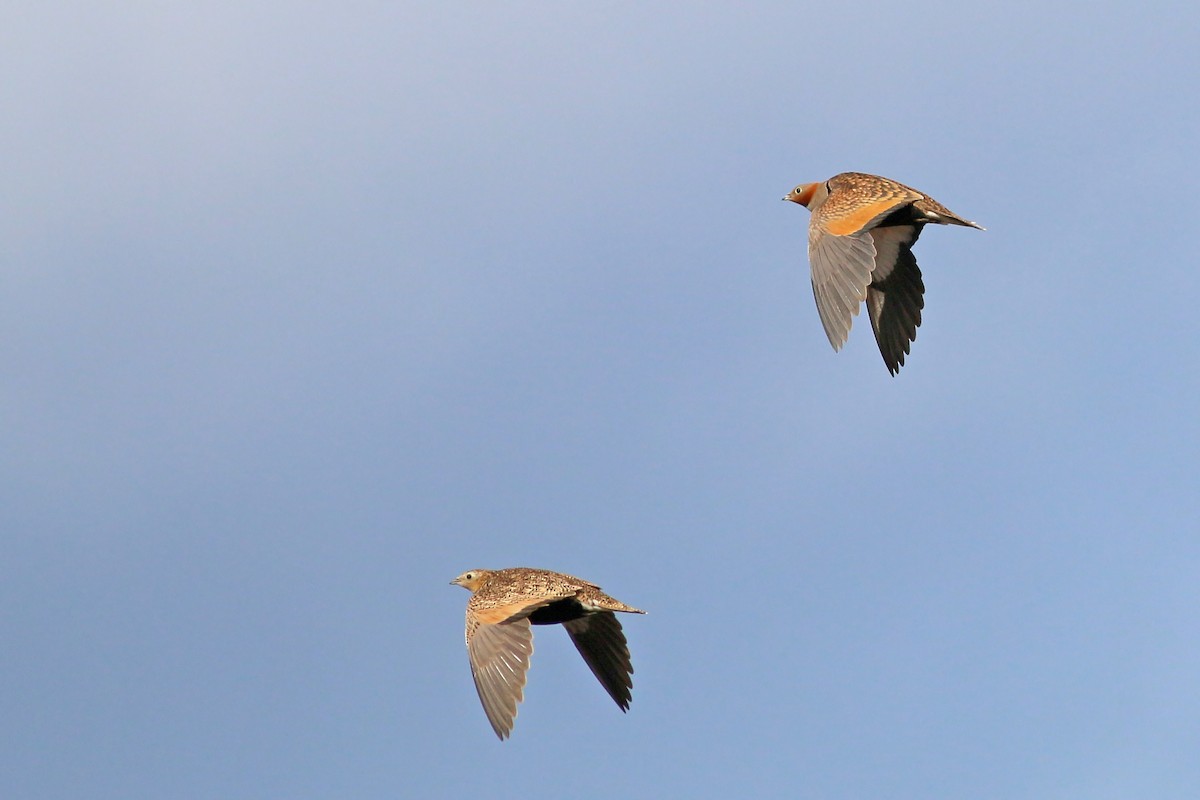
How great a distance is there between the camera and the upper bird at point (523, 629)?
74.6 feet

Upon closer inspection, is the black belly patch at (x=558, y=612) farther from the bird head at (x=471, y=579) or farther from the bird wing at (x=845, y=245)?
the bird wing at (x=845, y=245)

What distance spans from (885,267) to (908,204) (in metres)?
1.88

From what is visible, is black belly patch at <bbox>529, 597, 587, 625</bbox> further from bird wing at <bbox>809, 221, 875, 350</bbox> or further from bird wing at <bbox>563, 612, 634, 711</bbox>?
bird wing at <bbox>809, 221, 875, 350</bbox>

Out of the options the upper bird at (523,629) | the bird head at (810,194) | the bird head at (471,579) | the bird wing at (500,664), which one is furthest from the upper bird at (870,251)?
the bird head at (471,579)

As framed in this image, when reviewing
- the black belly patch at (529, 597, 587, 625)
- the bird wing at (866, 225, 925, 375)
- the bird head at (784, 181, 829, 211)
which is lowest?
the black belly patch at (529, 597, 587, 625)

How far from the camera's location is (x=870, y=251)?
80.9 feet

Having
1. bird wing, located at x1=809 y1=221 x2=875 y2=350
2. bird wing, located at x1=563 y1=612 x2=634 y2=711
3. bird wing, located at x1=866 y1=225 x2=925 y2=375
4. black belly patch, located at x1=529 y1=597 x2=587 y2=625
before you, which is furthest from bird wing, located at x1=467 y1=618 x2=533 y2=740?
bird wing, located at x1=866 y1=225 x2=925 y2=375

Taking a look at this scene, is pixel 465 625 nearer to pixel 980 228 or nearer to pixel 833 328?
pixel 833 328

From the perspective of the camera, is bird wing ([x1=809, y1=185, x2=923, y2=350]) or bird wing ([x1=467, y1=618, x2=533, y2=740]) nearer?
bird wing ([x1=467, y1=618, x2=533, y2=740])

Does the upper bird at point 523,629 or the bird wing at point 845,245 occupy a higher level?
the bird wing at point 845,245

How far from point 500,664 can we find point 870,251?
7696 mm

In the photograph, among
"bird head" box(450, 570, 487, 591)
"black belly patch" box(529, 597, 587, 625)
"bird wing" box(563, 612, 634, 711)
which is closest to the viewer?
"black belly patch" box(529, 597, 587, 625)

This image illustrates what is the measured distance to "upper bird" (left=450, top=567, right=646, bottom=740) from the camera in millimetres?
22734

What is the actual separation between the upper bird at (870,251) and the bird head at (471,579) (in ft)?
23.6
